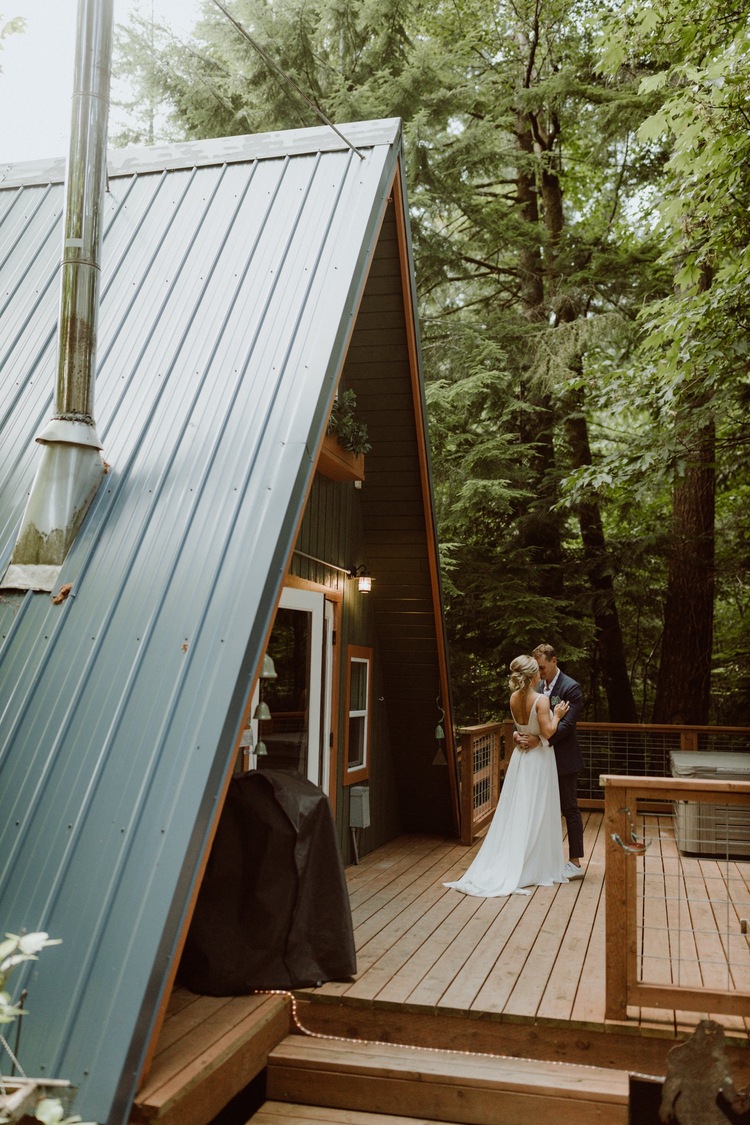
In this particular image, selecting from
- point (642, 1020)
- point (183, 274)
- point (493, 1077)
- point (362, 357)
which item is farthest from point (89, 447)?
point (642, 1020)

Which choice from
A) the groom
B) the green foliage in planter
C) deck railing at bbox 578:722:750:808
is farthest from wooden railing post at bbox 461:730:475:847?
the green foliage in planter

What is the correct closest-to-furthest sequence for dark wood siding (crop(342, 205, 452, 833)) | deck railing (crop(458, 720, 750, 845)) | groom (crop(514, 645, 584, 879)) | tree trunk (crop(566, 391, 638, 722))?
dark wood siding (crop(342, 205, 452, 833)) → groom (crop(514, 645, 584, 879)) → deck railing (crop(458, 720, 750, 845)) → tree trunk (crop(566, 391, 638, 722))

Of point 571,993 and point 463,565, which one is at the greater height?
point 463,565

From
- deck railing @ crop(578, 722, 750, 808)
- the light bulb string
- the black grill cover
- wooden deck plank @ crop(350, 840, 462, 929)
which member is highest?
deck railing @ crop(578, 722, 750, 808)

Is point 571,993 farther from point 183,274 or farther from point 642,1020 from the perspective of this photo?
point 183,274

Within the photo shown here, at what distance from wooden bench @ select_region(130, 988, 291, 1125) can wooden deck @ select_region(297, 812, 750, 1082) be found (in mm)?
351

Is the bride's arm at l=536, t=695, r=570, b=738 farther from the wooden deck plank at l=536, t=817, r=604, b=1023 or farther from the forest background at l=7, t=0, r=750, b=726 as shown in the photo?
the forest background at l=7, t=0, r=750, b=726

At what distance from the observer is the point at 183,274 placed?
4840 mm

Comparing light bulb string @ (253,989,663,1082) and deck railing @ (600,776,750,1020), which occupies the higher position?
deck railing @ (600,776,750,1020)

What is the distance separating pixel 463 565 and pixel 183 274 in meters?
6.50

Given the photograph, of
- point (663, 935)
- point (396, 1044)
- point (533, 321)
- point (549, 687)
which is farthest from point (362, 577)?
point (533, 321)

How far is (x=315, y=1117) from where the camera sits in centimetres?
359

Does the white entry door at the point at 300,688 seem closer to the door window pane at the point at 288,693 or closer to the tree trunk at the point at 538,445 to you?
the door window pane at the point at 288,693

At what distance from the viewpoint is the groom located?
22.0 feet
